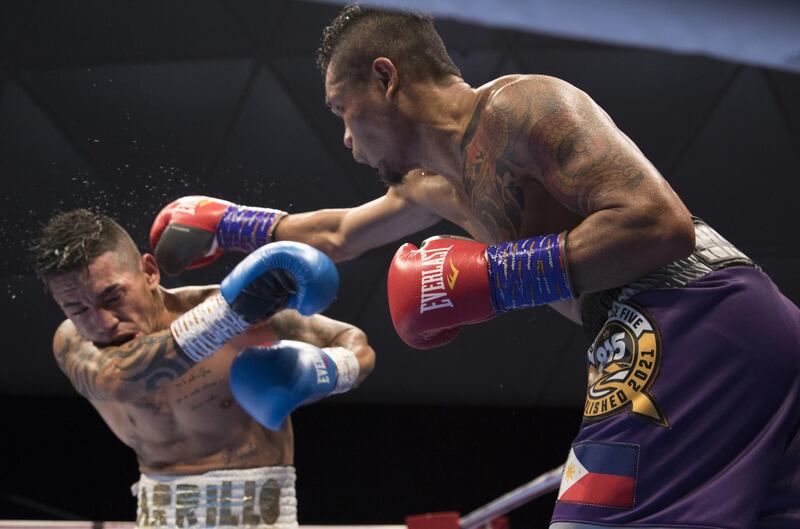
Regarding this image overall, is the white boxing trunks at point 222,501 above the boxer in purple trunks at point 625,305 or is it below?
below

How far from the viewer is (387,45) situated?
1665 mm

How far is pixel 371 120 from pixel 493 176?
0.98ft

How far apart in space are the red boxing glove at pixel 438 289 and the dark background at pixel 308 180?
13.1 feet

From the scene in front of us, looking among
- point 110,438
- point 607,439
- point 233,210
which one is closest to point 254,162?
point 110,438

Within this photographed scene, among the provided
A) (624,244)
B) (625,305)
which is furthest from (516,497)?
(624,244)

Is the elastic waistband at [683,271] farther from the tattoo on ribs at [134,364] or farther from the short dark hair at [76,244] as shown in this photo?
the short dark hair at [76,244]

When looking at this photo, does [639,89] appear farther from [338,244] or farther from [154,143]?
[338,244]

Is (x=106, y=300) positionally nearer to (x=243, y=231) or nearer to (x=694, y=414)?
(x=243, y=231)

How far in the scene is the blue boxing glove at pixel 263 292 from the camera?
2188mm

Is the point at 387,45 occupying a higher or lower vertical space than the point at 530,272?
higher

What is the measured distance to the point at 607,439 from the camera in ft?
4.30

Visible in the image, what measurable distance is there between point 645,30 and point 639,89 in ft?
7.49

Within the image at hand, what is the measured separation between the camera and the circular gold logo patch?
130cm

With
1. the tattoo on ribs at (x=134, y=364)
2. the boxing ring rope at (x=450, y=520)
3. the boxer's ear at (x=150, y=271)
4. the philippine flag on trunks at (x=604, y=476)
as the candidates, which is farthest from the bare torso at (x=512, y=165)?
the boxer's ear at (x=150, y=271)
